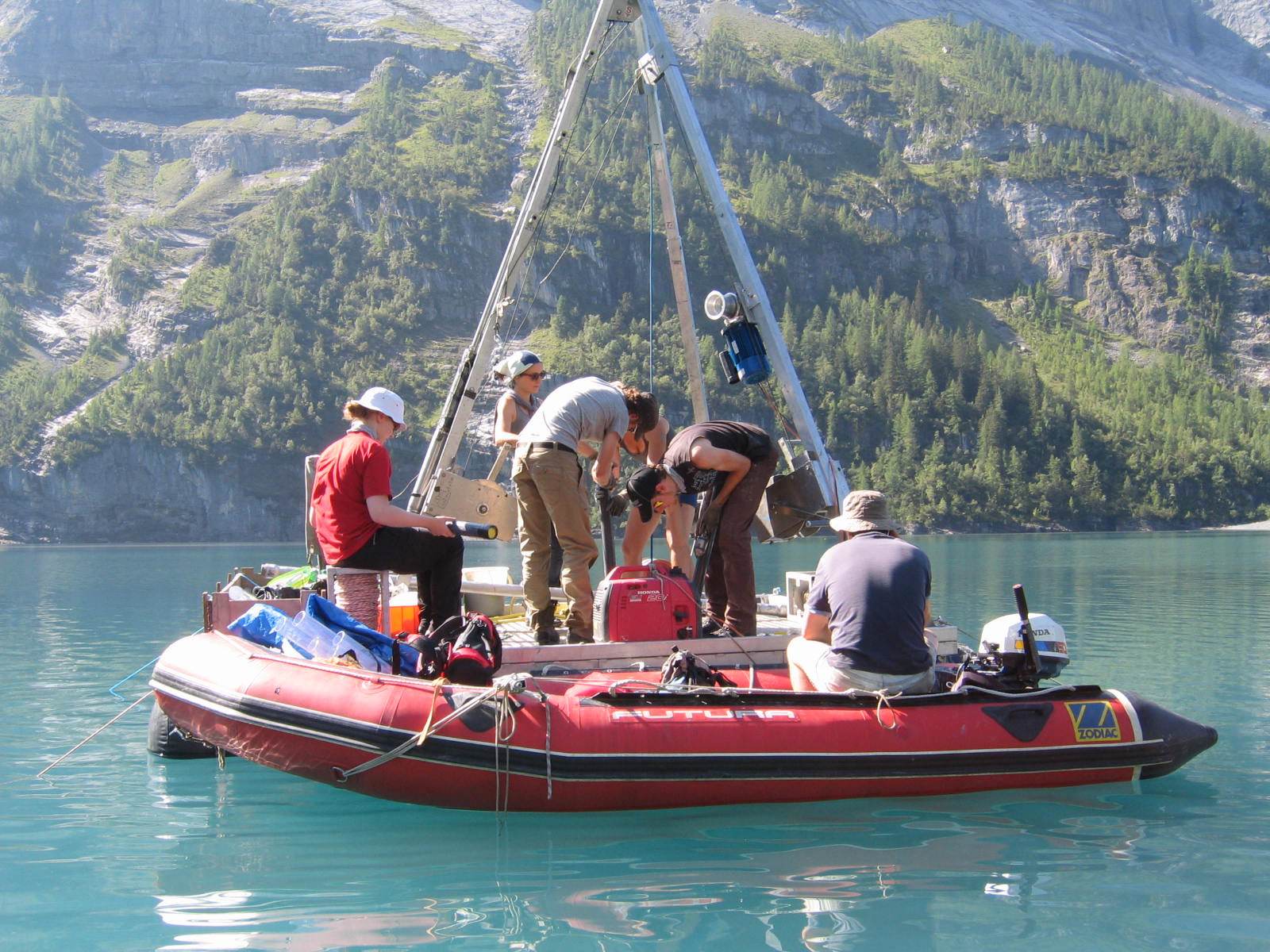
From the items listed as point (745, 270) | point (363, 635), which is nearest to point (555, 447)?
point (363, 635)

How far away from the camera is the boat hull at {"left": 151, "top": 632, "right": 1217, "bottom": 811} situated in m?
6.81

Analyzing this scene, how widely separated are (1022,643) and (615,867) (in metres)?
3.59

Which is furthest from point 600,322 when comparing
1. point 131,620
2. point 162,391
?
point 131,620

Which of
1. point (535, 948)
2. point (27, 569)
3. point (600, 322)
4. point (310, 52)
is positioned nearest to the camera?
point (535, 948)

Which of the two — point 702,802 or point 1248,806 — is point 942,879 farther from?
point 1248,806

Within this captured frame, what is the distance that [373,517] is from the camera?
757 cm

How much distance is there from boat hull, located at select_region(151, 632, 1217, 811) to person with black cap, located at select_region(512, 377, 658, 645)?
140cm

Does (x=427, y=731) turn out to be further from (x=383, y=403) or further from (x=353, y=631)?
(x=383, y=403)

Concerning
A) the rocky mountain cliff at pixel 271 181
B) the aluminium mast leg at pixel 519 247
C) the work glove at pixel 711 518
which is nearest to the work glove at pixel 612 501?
the work glove at pixel 711 518

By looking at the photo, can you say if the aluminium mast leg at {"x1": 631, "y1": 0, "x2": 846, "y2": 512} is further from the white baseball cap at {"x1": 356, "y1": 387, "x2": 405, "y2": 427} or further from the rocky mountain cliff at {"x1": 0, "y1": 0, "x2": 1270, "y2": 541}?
the rocky mountain cliff at {"x1": 0, "y1": 0, "x2": 1270, "y2": 541}

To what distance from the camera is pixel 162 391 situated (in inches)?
4988

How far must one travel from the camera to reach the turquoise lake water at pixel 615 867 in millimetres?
5172

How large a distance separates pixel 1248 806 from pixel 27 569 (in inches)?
2027

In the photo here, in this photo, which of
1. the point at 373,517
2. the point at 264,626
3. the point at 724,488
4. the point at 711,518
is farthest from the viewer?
the point at 711,518
